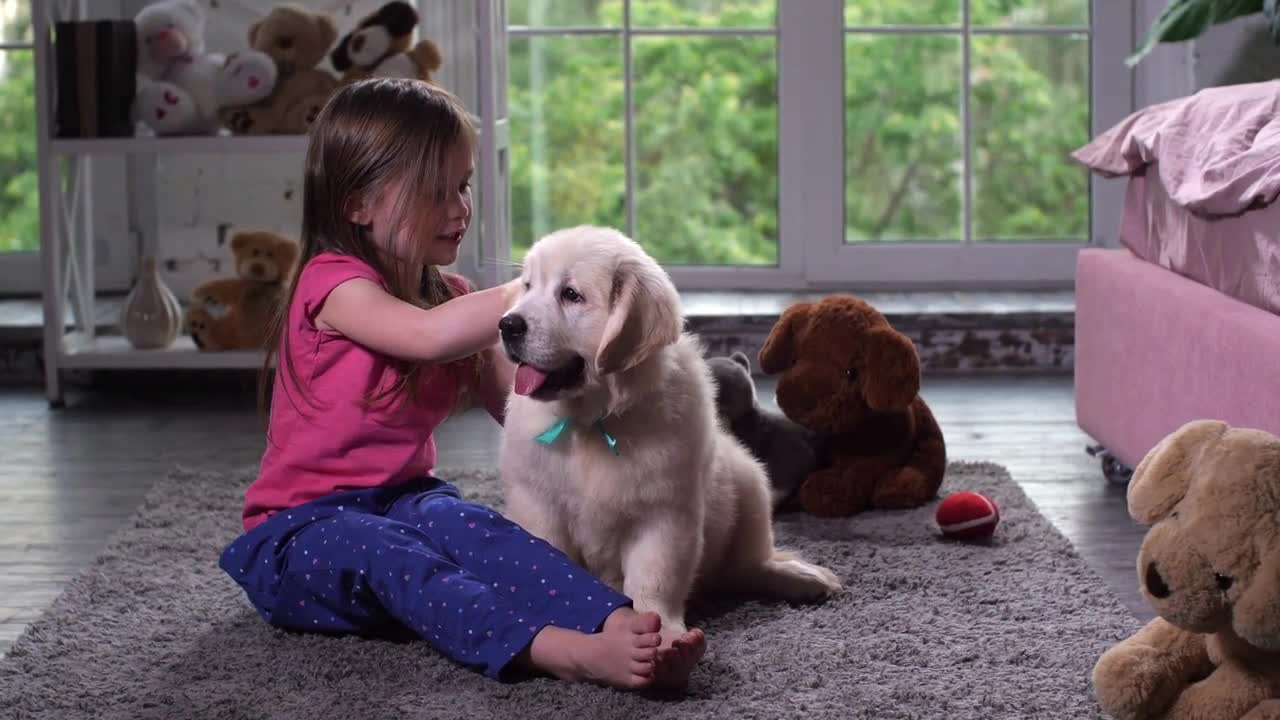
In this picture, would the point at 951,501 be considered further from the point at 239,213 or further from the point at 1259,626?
the point at 239,213

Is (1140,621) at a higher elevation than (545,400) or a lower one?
lower

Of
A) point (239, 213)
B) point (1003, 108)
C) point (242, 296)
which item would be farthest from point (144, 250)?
point (1003, 108)

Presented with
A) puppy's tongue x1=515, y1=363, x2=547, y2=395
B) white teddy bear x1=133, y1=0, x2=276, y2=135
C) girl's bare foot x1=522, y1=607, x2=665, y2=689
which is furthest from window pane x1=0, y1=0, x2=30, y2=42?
girl's bare foot x1=522, y1=607, x2=665, y2=689

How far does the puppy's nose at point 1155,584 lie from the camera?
145cm

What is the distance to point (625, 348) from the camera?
1.74 metres

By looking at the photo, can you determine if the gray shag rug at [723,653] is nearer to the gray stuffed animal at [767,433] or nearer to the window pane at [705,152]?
the gray stuffed animal at [767,433]

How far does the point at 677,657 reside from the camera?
169 centimetres

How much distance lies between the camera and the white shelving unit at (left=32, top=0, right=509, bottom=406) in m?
3.51

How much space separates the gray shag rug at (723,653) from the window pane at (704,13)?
2.23 meters

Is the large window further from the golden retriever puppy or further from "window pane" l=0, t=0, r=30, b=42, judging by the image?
the golden retriever puppy

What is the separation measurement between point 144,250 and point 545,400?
2737mm

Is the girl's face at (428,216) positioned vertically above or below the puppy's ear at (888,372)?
above

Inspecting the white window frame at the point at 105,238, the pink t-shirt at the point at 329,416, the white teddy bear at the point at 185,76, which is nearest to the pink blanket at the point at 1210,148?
the pink t-shirt at the point at 329,416

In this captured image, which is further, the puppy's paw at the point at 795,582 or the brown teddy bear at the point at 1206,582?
the puppy's paw at the point at 795,582
